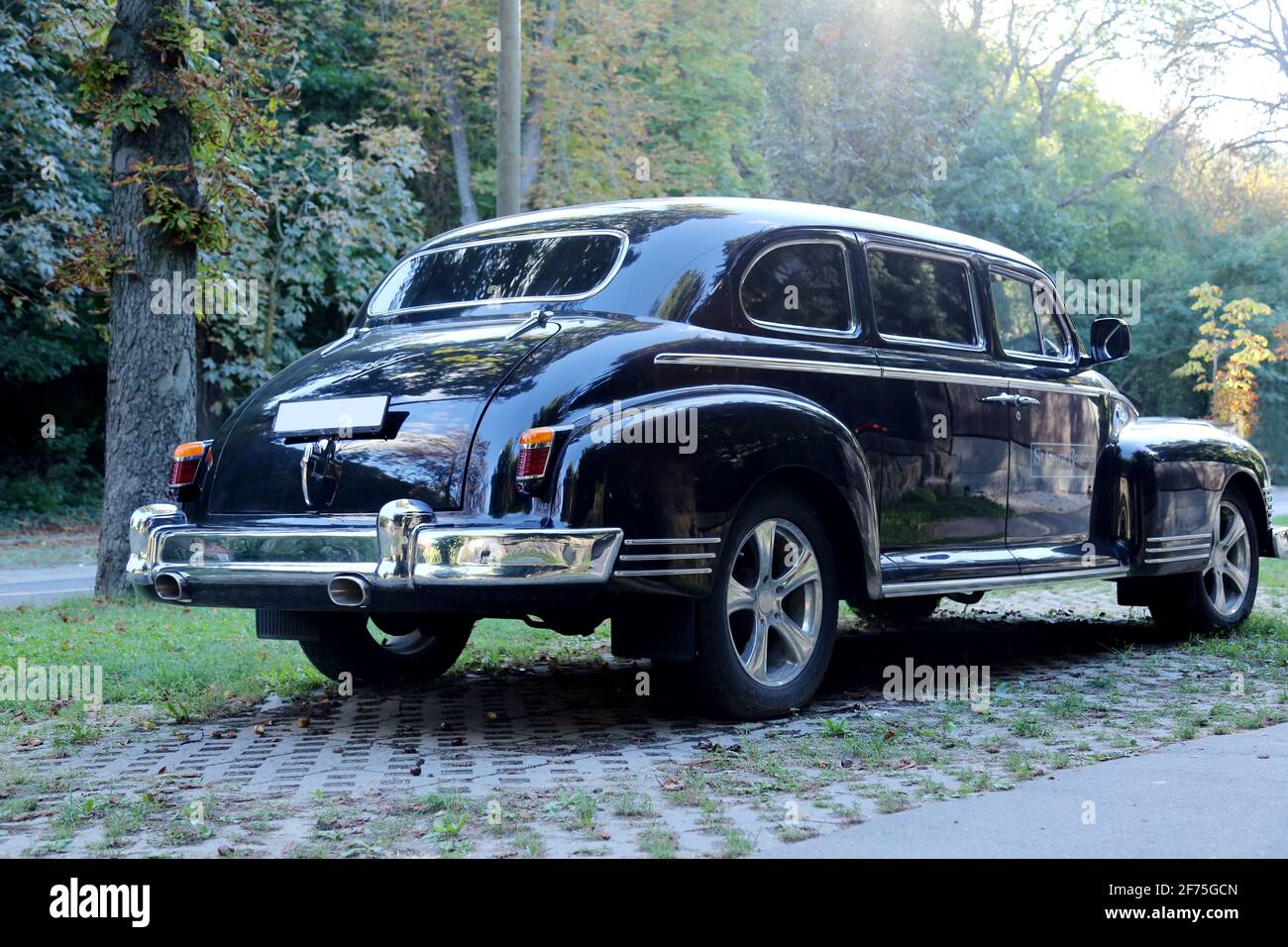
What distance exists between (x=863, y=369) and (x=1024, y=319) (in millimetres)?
1815

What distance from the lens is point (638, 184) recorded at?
26078mm

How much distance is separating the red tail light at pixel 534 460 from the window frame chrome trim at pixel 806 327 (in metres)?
1.25

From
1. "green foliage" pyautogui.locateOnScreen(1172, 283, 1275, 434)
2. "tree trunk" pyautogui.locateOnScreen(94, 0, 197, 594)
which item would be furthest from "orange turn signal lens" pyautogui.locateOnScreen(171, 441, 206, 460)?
"green foliage" pyautogui.locateOnScreen(1172, 283, 1275, 434)

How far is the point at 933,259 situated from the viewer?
25.4ft

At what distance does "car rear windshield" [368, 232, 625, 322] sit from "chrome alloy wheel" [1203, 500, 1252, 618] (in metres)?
4.42

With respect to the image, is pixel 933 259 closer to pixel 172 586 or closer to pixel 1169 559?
pixel 1169 559

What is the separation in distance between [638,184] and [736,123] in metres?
4.78

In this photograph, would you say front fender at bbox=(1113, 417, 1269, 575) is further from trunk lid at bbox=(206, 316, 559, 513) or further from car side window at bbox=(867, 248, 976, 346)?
trunk lid at bbox=(206, 316, 559, 513)

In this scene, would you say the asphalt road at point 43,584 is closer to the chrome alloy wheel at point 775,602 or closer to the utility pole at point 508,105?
the utility pole at point 508,105

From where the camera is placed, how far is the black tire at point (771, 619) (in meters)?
6.08

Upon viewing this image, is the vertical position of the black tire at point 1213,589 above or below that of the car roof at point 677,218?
below

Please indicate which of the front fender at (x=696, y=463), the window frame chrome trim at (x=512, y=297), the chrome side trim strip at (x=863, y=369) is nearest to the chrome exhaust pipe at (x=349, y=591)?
the front fender at (x=696, y=463)
